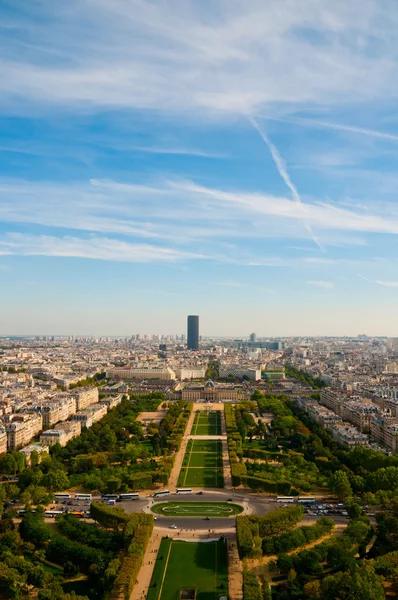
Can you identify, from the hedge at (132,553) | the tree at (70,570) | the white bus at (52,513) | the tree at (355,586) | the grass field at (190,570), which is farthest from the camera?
the white bus at (52,513)

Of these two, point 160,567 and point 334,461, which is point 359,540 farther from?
point 334,461

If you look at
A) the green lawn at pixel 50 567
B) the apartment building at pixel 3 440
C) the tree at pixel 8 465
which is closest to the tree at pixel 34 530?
the green lawn at pixel 50 567

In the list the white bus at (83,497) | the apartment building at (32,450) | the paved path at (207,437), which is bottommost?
the white bus at (83,497)

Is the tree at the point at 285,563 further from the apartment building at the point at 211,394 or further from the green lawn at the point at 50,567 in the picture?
the apartment building at the point at 211,394

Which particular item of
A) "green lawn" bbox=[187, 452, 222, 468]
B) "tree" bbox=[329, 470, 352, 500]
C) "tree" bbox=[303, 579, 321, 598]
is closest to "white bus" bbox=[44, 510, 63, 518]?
"green lawn" bbox=[187, 452, 222, 468]

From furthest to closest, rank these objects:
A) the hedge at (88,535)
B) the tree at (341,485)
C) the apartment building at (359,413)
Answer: the apartment building at (359,413)
the tree at (341,485)
the hedge at (88,535)

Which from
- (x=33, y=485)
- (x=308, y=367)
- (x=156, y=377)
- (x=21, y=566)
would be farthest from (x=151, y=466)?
(x=308, y=367)

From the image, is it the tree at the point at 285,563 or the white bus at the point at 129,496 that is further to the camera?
the white bus at the point at 129,496
